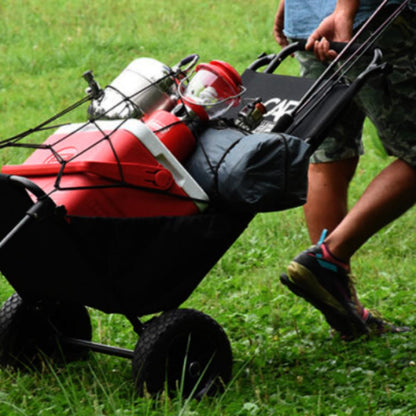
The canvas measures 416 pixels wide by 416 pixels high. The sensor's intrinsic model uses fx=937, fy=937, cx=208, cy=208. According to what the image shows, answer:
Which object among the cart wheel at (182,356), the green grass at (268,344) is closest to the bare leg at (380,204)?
the green grass at (268,344)

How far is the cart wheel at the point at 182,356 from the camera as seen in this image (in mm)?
2973

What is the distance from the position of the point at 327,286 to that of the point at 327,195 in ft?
1.43

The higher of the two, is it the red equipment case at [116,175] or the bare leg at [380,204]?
the red equipment case at [116,175]

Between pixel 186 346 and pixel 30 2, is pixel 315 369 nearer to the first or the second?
pixel 186 346

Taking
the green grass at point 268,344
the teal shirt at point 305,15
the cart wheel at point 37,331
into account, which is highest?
the teal shirt at point 305,15

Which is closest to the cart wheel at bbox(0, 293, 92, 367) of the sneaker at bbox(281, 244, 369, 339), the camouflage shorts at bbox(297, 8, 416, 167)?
the sneaker at bbox(281, 244, 369, 339)

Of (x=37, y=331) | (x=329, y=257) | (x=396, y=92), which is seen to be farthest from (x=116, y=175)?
(x=396, y=92)

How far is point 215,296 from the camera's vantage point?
4496 mm

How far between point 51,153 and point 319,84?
1.06 meters

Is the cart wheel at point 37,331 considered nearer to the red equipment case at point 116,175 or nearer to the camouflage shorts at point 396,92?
the red equipment case at point 116,175

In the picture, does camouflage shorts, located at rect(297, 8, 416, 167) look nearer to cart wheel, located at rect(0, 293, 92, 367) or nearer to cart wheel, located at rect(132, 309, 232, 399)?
cart wheel, located at rect(132, 309, 232, 399)

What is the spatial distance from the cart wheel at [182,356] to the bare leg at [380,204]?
700 mm

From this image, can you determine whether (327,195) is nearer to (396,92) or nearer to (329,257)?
(329,257)

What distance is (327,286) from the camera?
3.55m
